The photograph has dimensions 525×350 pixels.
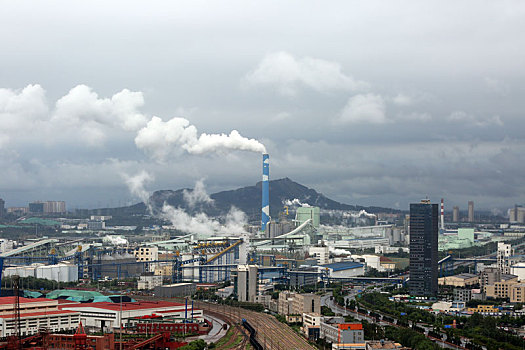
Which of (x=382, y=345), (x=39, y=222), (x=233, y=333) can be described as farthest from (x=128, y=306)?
(x=39, y=222)

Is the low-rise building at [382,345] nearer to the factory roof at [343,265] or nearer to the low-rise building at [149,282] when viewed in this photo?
the low-rise building at [149,282]

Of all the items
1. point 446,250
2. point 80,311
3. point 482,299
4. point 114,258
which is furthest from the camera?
point 446,250

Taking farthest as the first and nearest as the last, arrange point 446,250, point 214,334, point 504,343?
point 446,250 → point 214,334 → point 504,343

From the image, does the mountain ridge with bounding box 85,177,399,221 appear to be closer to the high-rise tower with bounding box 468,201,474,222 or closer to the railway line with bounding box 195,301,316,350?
the high-rise tower with bounding box 468,201,474,222

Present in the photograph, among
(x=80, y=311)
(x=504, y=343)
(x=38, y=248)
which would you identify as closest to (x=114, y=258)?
(x=38, y=248)

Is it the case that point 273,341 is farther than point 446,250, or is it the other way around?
point 446,250

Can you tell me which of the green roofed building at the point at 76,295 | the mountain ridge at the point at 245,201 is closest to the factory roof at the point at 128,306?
the green roofed building at the point at 76,295

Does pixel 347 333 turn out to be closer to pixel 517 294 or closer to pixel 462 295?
pixel 462 295

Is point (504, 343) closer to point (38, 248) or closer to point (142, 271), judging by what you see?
point (142, 271)
